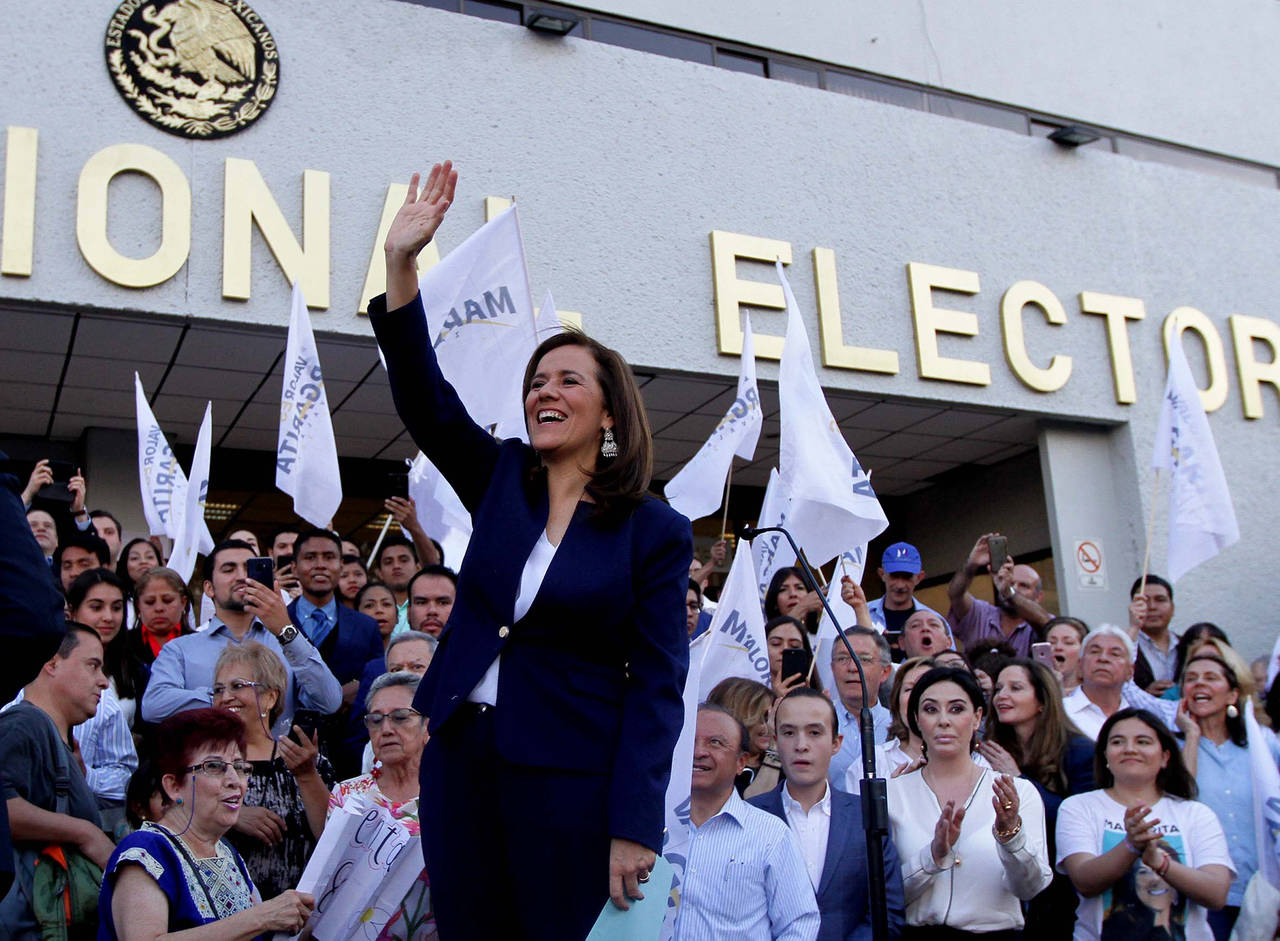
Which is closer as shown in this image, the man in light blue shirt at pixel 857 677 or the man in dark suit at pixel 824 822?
the man in dark suit at pixel 824 822

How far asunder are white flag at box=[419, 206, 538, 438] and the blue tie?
155cm

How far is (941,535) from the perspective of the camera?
47.4ft

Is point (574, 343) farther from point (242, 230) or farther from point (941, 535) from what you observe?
point (941, 535)

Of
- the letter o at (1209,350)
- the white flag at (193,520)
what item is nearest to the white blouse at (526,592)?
the white flag at (193,520)

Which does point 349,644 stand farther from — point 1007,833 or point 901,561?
point 901,561

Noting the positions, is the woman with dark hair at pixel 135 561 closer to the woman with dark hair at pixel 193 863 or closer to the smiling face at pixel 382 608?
the smiling face at pixel 382 608

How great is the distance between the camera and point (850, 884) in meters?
4.68

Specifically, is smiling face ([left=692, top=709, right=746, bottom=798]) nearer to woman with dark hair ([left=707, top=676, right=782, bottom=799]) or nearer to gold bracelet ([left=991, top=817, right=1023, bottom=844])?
woman with dark hair ([left=707, top=676, right=782, bottom=799])

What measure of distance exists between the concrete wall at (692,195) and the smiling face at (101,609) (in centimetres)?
365

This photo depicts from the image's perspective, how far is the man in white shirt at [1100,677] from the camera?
21.8ft

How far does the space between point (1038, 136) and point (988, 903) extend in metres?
9.65

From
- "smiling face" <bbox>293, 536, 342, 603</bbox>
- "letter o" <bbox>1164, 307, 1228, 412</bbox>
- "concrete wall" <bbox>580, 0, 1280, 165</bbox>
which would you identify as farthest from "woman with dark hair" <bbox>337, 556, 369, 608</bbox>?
"letter o" <bbox>1164, 307, 1228, 412</bbox>

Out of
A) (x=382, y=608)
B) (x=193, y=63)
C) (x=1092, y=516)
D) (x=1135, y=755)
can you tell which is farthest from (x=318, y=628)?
(x=1092, y=516)

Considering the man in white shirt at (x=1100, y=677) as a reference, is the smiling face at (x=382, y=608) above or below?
above
